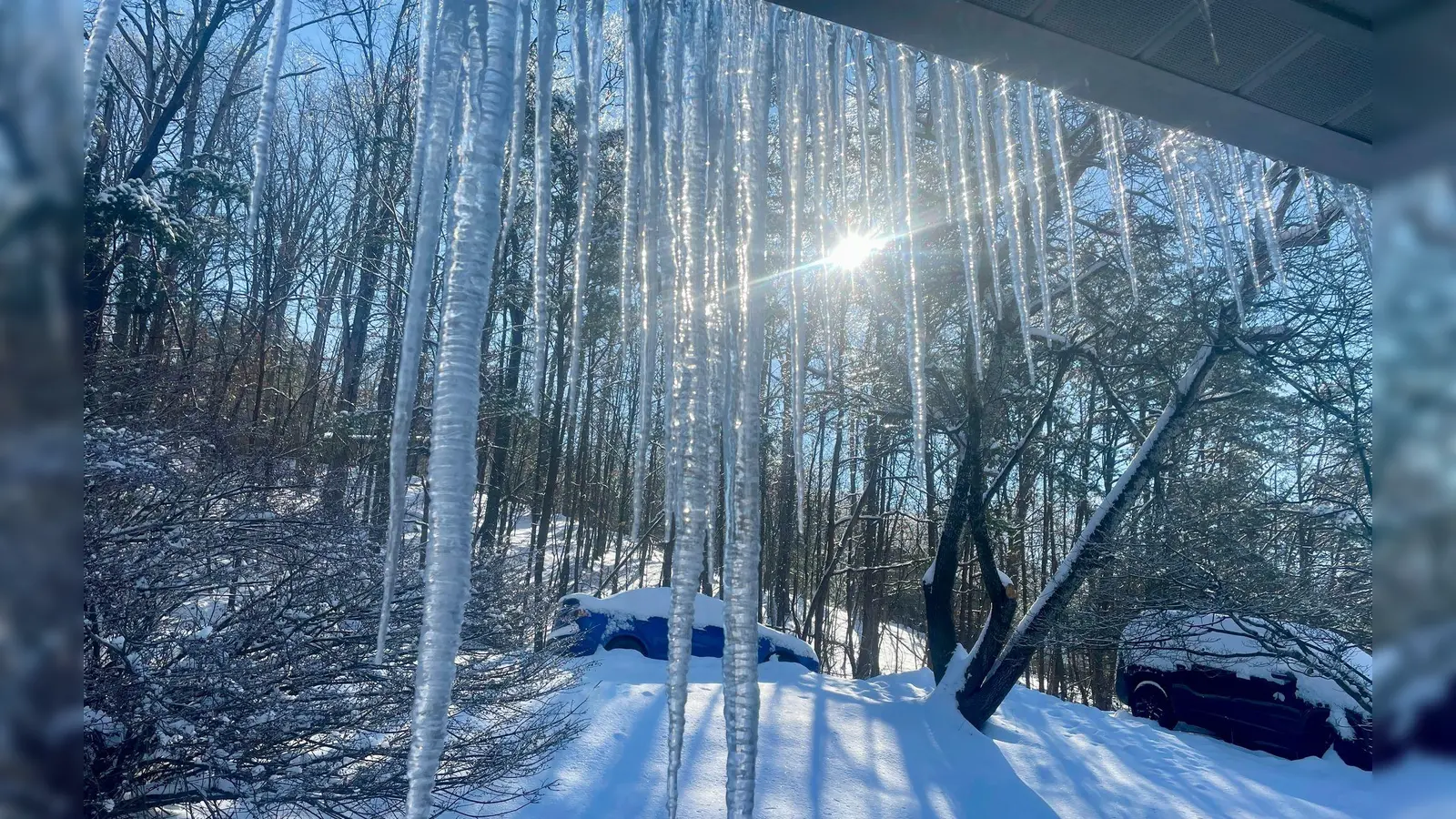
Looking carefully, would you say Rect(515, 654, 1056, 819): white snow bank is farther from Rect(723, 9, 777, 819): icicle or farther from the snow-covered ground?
Rect(723, 9, 777, 819): icicle

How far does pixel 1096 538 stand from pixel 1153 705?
330 centimetres

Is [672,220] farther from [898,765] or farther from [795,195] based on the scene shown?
[898,765]

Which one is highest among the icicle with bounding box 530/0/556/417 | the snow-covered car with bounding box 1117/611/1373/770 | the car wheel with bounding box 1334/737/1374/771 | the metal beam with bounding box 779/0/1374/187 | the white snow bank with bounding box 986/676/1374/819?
the metal beam with bounding box 779/0/1374/187

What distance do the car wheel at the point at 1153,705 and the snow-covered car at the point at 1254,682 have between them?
0.03 feet

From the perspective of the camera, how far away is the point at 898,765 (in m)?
5.45

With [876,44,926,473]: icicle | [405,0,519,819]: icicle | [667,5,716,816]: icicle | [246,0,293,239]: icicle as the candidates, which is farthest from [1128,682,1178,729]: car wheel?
[246,0,293,239]: icicle

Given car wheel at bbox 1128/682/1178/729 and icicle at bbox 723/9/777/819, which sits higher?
icicle at bbox 723/9/777/819

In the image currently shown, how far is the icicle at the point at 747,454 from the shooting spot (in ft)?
4.24

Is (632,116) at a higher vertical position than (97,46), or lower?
higher

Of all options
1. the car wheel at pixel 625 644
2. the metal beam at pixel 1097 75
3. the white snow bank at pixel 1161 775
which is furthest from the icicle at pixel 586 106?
the car wheel at pixel 625 644

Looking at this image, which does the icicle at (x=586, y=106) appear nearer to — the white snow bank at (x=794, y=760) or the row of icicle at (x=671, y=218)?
the row of icicle at (x=671, y=218)

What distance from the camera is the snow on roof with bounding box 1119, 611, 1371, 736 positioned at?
5055 mm

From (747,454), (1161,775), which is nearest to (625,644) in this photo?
(1161,775)
